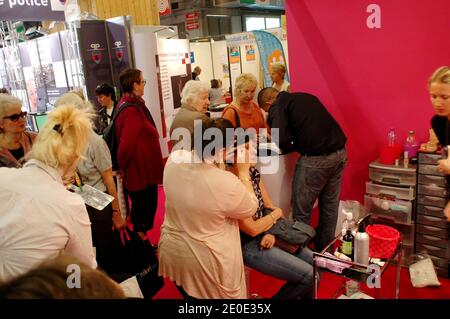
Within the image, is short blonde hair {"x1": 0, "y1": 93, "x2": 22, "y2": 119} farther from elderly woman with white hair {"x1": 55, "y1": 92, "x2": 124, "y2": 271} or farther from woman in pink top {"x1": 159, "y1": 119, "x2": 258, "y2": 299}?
woman in pink top {"x1": 159, "y1": 119, "x2": 258, "y2": 299}

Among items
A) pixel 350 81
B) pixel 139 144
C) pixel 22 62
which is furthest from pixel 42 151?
pixel 22 62

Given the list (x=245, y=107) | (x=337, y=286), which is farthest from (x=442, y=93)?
(x=245, y=107)

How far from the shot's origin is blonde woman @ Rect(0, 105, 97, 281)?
52.6 inches

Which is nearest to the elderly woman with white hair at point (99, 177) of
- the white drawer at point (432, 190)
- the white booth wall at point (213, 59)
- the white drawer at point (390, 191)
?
the white drawer at point (390, 191)

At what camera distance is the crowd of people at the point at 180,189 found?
1.35m

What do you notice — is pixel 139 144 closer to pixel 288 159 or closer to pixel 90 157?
pixel 90 157

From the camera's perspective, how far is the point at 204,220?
1880mm

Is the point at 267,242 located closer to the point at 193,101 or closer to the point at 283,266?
the point at 283,266

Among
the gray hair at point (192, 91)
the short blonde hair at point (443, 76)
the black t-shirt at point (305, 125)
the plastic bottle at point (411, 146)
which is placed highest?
the short blonde hair at point (443, 76)

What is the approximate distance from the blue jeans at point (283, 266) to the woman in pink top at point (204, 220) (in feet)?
0.74

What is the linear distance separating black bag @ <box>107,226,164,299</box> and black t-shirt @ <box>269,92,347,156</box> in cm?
130

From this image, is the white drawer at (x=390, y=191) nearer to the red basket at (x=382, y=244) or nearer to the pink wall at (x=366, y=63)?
the pink wall at (x=366, y=63)

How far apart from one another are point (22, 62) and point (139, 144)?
21.3 feet

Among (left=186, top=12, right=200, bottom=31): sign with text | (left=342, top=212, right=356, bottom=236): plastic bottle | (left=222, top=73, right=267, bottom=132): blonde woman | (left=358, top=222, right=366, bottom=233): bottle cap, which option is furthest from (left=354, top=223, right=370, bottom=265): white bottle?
(left=186, top=12, right=200, bottom=31): sign with text
